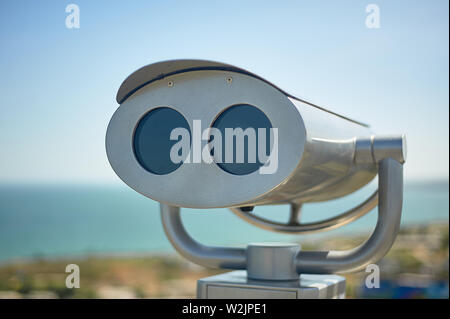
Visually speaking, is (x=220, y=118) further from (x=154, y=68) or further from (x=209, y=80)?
(x=154, y=68)

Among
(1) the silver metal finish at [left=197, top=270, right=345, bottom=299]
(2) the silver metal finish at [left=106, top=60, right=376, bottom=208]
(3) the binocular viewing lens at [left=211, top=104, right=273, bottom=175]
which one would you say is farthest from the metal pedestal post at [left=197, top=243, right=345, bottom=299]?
(3) the binocular viewing lens at [left=211, top=104, right=273, bottom=175]

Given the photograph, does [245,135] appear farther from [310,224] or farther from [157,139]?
[310,224]

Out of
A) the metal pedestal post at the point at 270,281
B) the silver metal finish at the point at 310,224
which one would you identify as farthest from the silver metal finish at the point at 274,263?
the silver metal finish at the point at 310,224

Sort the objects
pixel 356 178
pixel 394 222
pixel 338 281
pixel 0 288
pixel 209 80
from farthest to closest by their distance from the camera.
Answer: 1. pixel 0 288
2. pixel 356 178
3. pixel 338 281
4. pixel 394 222
5. pixel 209 80

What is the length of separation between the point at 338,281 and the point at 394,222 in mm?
358

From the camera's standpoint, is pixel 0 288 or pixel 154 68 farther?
pixel 0 288

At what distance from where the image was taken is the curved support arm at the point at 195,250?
236 cm

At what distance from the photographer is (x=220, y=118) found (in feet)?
6.23

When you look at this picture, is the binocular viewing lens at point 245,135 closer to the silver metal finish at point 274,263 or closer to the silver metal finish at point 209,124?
the silver metal finish at point 209,124

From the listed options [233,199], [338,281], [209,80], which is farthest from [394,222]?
[209,80]

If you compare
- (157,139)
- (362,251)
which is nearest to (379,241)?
(362,251)

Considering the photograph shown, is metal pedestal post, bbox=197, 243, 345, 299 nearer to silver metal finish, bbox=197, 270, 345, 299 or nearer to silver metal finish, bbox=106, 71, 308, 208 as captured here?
silver metal finish, bbox=197, 270, 345, 299

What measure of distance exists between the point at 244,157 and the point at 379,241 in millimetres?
663
